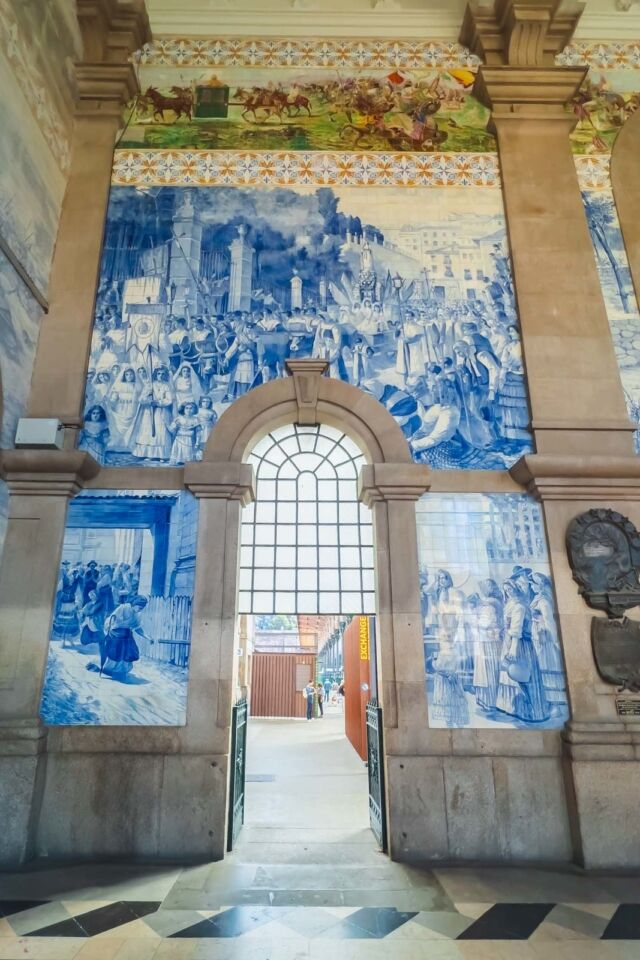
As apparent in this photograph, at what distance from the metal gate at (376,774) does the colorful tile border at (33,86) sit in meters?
8.78

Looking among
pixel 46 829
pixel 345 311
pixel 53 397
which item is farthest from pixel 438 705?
pixel 53 397

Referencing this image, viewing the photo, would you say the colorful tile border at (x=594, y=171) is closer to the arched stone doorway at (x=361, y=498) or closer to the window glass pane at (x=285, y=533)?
the arched stone doorway at (x=361, y=498)

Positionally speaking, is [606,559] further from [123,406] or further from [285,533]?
[123,406]

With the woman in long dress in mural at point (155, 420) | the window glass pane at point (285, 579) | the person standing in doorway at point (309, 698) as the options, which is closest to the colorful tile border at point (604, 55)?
the woman in long dress in mural at point (155, 420)

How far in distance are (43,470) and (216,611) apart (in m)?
2.70

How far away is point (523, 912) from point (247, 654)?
15.3m

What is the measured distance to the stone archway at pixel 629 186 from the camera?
8.25 m

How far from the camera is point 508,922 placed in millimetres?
4367

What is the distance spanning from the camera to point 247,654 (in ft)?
62.4

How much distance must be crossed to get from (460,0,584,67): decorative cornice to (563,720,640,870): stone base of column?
9.91 m

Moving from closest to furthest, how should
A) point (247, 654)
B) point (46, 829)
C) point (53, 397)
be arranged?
point (46, 829), point (53, 397), point (247, 654)

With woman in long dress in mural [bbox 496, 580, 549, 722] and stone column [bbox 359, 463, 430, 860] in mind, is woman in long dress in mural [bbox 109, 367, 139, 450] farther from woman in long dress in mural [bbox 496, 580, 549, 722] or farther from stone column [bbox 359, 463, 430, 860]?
woman in long dress in mural [bbox 496, 580, 549, 722]

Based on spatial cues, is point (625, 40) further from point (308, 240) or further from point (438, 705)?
point (438, 705)

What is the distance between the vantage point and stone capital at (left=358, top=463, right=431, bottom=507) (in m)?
6.94
